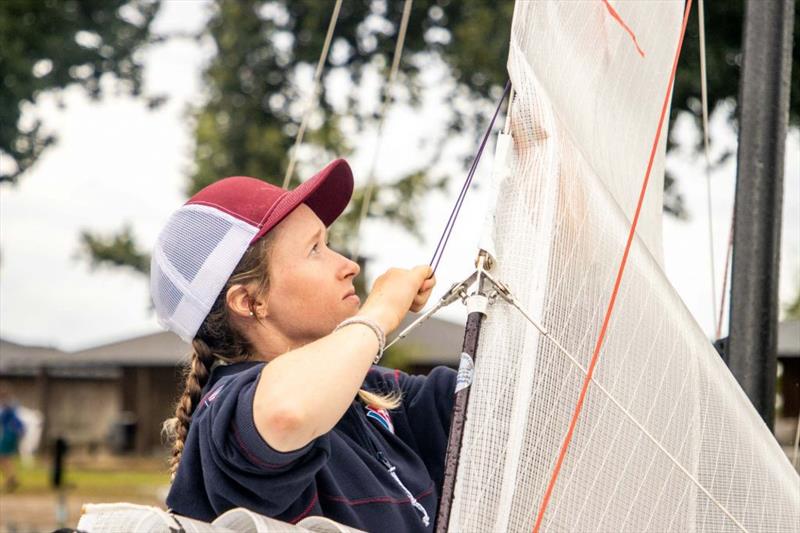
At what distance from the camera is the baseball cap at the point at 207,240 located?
1.70m

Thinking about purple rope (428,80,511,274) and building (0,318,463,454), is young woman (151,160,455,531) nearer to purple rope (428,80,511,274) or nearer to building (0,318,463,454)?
purple rope (428,80,511,274)

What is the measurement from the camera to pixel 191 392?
5.78ft

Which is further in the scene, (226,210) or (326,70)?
(326,70)

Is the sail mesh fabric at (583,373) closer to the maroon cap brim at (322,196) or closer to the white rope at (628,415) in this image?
the white rope at (628,415)

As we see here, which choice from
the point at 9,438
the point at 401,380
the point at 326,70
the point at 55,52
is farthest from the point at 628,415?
the point at 9,438

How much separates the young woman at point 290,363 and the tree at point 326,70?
308 inches

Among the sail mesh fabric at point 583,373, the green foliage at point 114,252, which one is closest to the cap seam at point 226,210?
the sail mesh fabric at point 583,373

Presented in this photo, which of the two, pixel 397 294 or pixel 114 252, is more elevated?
pixel 397 294

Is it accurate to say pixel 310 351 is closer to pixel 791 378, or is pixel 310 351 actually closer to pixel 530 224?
pixel 530 224

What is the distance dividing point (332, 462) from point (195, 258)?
375 millimetres

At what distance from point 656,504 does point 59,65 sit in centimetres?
1018

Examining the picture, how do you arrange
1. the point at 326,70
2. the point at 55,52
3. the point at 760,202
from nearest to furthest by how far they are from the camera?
the point at 760,202
the point at 55,52
the point at 326,70

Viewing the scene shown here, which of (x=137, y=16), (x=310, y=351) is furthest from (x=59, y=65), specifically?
(x=310, y=351)

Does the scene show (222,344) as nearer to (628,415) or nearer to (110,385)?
(628,415)
